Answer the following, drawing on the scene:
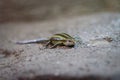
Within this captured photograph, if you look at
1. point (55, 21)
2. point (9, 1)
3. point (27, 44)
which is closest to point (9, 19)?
point (9, 1)

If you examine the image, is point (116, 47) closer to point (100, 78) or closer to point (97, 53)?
point (97, 53)

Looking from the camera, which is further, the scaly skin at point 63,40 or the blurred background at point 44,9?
the blurred background at point 44,9

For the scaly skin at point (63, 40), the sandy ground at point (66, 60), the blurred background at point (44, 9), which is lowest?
the sandy ground at point (66, 60)

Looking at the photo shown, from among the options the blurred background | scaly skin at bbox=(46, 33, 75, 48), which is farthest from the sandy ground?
the blurred background

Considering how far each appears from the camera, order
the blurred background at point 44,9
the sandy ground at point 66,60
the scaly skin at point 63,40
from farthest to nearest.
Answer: the blurred background at point 44,9 → the scaly skin at point 63,40 → the sandy ground at point 66,60

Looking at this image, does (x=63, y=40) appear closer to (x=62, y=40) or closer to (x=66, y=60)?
(x=62, y=40)

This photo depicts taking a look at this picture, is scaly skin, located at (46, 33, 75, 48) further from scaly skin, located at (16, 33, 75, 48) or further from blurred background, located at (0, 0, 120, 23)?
blurred background, located at (0, 0, 120, 23)

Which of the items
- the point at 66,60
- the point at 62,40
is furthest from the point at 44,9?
the point at 66,60

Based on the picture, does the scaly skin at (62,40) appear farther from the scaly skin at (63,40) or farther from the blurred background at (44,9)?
the blurred background at (44,9)

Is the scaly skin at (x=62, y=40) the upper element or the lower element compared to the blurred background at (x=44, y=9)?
lower

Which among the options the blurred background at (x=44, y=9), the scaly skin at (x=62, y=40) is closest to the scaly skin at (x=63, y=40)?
the scaly skin at (x=62, y=40)
